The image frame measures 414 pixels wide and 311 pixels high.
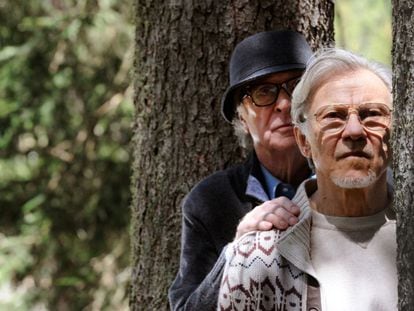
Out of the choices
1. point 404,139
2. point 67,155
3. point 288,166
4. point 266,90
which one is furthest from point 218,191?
point 67,155

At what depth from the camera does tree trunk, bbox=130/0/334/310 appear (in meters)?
4.02

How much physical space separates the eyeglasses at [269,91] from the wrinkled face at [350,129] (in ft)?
1.64

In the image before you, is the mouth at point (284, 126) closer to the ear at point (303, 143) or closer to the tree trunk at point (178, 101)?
the ear at point (303, 143)

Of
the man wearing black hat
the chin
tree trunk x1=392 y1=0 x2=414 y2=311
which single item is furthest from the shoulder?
tree trunk x1=392 y1=0 x2=414 y2=311

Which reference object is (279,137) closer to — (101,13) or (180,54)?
(180,54)

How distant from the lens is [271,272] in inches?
104

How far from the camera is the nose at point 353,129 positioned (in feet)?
8.58

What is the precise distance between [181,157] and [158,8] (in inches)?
25.2

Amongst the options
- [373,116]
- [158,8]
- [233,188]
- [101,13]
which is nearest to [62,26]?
[101,13]

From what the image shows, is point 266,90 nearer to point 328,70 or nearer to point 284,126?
point 284,126

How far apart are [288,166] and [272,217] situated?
0.53 metres

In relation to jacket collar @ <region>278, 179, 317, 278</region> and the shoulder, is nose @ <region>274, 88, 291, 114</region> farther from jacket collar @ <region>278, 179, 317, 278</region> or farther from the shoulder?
jacket collar @ <region>278, 179, 317, 278</region>

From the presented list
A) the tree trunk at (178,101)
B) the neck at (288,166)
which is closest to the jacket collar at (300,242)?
the neck at (288,166)

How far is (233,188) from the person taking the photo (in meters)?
3.37
